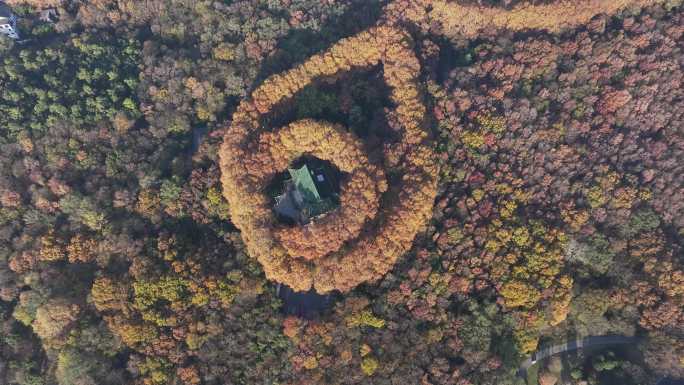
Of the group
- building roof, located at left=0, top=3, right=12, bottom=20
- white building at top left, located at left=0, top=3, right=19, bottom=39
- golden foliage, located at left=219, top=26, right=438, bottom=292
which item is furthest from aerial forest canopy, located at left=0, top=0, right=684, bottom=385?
building roof, located at left=0, top=3, right=12, bottom=20

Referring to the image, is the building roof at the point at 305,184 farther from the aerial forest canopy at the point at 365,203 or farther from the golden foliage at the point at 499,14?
the golden foliage at the point at 499,14

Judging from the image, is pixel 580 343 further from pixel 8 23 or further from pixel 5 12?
pixel 5 12

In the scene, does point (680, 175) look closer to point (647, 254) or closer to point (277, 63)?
point (647, 254)

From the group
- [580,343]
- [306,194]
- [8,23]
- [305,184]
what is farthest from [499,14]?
[8,23]

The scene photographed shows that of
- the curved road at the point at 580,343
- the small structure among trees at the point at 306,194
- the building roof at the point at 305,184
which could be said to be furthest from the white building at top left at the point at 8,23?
the curved road at the point at 580,343

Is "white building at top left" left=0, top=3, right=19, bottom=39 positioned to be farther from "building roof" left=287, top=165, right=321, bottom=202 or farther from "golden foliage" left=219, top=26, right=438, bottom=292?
"building roof" left=287, top=165, right=321, bottom=202

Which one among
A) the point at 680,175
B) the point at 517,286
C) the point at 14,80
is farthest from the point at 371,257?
the point at 14,80
